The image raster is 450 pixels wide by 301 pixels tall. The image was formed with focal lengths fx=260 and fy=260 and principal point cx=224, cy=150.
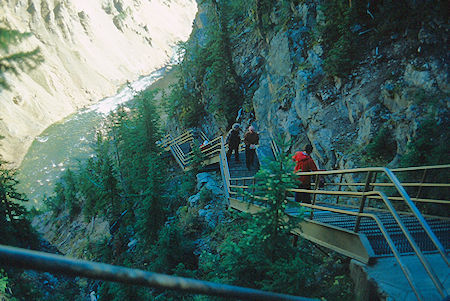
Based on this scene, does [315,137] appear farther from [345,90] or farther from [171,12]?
[171,12]

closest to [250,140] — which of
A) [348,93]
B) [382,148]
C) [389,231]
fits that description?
[348,93]

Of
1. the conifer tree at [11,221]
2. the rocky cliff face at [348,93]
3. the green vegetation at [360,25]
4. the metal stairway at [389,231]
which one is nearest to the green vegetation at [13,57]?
the metal stairway at [389,231]

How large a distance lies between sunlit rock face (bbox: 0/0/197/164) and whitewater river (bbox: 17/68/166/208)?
6.42 ft

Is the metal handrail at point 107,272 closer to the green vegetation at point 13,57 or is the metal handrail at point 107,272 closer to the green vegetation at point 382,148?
the green vegetation at point 13,57

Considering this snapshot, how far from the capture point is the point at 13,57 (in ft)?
7.88

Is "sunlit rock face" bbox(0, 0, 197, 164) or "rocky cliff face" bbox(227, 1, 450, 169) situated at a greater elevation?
"sunlit rock face" bbox(0, 0, 197, 164)

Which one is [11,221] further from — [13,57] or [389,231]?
[389,231]

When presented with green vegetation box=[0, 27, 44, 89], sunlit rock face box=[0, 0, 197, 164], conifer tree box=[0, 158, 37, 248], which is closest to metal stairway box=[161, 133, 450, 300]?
green vegetation box=[0, 27, 44, 89]

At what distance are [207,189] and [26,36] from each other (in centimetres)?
1077

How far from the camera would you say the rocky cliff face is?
24.1 ft

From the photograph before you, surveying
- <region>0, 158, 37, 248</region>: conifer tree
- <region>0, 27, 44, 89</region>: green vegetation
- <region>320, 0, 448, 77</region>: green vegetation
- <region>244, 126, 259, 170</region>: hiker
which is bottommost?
<region>0, 158, 37, 248</region>: conifer tree

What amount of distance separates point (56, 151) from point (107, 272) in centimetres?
5865

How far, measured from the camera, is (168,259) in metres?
9.12

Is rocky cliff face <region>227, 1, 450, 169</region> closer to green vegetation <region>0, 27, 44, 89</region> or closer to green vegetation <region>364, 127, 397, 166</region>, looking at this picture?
green vegetation <region>364, 127, 397, 166</region>
